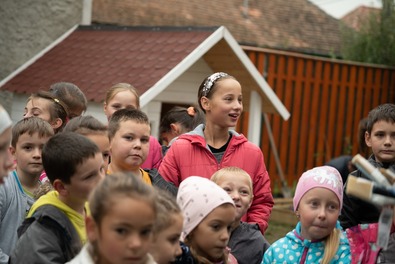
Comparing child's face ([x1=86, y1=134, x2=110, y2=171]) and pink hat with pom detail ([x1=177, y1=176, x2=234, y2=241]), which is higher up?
child's face ([x1=86, y1=134, x2=110, y2=171])

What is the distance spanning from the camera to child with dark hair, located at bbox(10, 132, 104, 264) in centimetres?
392

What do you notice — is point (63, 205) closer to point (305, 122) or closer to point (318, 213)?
point (318, 213)

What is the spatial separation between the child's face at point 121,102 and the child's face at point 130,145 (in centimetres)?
120

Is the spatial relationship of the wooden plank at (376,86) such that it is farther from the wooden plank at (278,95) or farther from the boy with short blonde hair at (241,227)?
the boy with short blonde hair at (241,227)

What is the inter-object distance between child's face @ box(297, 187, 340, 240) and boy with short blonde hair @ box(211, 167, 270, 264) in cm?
40

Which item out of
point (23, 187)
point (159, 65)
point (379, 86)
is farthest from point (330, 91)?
point (23, 187)

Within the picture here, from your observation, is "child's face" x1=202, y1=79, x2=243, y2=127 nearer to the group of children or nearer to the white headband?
the group of children

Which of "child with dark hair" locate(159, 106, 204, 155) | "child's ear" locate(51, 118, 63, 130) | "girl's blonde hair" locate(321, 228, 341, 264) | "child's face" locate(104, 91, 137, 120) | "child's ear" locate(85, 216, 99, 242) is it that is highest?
"child's face" locate(104, 91, 137, 120)

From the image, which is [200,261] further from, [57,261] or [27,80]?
[27,80]

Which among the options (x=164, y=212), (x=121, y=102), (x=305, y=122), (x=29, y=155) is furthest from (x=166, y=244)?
(x=305, y=122)

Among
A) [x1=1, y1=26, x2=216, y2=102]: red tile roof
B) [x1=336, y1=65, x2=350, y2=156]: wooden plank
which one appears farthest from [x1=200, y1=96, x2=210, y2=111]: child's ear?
[x1=336, y1=65, x2=350, y2=156]: wooden plank

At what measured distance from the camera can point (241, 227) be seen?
16.6 ft

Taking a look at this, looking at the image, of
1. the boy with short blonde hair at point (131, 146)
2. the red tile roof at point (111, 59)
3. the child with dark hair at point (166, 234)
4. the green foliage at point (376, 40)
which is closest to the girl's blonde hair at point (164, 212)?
the child with dark hair at point (166, 234)

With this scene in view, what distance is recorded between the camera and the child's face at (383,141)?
5508mm
